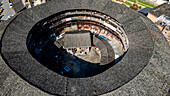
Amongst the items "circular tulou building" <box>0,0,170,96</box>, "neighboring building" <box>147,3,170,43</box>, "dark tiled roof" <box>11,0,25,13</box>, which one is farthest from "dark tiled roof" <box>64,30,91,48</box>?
"dark tiled roof" <box>11,0,25,13</box>

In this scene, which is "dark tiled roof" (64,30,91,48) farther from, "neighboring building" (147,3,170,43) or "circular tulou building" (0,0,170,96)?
"neighboring building" (147,3,170,43)

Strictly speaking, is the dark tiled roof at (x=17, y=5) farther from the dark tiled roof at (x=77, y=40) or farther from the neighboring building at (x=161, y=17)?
the neighboring building at (x=161, y=17)

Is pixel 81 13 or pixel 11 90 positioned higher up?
pixel 81 13

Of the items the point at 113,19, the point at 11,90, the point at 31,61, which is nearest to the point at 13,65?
the point at 31,61

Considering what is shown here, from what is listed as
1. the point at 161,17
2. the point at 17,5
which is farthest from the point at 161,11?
the point at 17,5

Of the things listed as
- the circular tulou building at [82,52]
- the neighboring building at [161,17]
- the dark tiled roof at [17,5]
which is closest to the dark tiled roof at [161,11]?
the neighboring building at [161,17]

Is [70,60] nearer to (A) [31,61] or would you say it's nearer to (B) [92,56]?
(B) [92,56]

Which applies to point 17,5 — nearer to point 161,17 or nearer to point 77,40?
point 77,40
